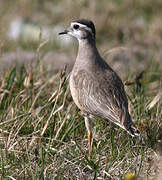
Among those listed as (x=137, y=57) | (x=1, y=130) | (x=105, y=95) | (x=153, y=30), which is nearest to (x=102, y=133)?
(x=105, y=95)

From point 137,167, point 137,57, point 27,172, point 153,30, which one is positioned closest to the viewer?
point 27,172

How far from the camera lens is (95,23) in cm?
1086

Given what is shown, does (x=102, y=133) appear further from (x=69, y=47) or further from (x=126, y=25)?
(x=126, y=25)

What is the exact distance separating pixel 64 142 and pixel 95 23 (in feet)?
20.9

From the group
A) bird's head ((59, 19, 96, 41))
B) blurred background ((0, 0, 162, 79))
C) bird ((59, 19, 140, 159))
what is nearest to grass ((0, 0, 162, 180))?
bird ((59, 19, 140, 159))

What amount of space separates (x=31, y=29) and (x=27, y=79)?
205 inches

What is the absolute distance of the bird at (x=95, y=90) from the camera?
4.69m

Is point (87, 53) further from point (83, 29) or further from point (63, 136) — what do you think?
point (63, 136)

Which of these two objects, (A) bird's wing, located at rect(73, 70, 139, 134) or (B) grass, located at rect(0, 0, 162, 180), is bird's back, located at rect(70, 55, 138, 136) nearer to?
(A) bird's wing, located at rect(73, 70, 139, 134)

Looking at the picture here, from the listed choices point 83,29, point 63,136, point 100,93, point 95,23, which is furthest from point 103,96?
point 95,23

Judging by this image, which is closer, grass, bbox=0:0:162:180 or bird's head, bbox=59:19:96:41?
grass, bbox=0:0:162:180

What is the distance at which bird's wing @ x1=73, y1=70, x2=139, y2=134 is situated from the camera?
4.68 metres

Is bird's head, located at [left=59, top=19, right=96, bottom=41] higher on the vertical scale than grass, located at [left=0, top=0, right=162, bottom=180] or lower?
higher

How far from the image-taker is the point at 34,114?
17.6ft
